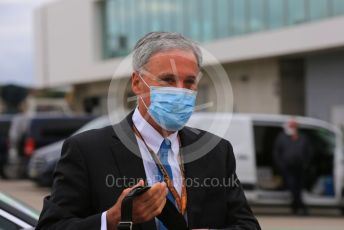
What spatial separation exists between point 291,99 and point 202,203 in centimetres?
2771

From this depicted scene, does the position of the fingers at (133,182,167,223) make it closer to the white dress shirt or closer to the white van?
the white dress shirt

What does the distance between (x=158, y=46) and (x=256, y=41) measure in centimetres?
2779

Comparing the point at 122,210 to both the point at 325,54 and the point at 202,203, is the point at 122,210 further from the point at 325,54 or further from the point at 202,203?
the point at 325,54

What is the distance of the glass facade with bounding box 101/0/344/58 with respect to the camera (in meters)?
28.2

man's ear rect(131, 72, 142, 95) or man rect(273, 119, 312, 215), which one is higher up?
man's ear rect(131, 72, 142, 95)

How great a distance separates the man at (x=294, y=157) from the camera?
12.7 meters

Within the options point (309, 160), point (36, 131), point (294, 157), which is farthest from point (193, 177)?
point (36, 131)

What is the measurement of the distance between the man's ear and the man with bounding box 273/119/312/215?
34.6ft

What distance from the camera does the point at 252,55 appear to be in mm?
30016

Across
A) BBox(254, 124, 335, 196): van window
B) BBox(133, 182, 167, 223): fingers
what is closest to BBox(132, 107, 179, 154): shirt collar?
BBox(133, 182, 167, 223): fingers

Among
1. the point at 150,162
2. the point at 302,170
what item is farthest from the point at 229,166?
the point at 302,170

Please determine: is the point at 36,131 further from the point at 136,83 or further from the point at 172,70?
the point at 172,70

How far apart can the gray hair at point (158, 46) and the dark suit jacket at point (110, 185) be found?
21 centimetres

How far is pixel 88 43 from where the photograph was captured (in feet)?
141
